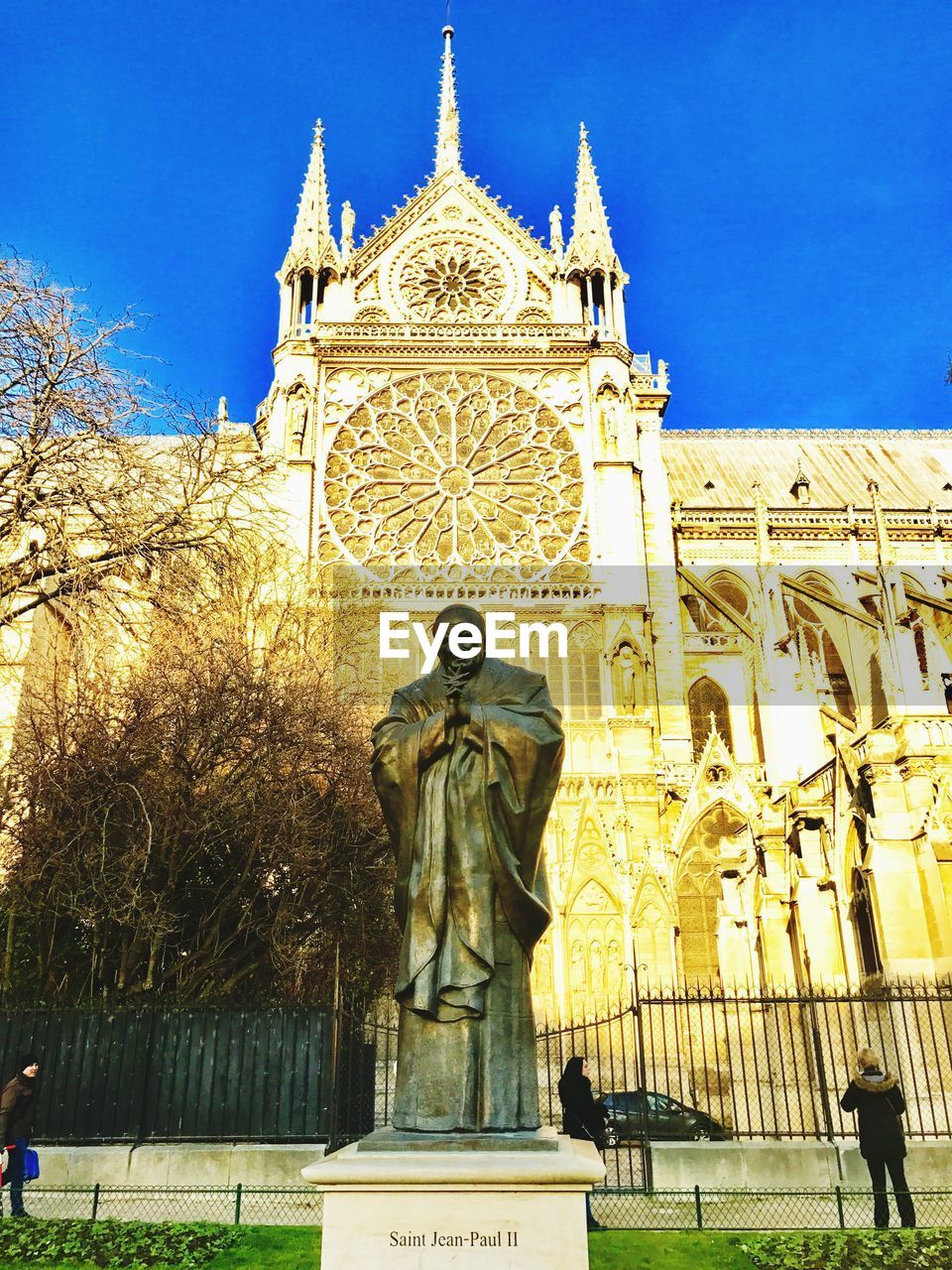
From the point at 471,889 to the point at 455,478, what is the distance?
79.8ft

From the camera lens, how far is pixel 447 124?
120ft

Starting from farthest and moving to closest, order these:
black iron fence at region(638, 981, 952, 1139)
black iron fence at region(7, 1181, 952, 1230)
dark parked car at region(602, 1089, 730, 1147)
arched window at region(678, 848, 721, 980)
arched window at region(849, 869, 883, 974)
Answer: arched window at region(678, 848, 721, 980), arched window at region(849, 869, 883, 974), dark parked car at region(602, 1089, 730, 1147), black iron fence at region(638, 981, 952, 1139), black iron fence at region(7, 1181, 952, 1230)

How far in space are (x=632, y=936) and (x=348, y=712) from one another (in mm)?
7968

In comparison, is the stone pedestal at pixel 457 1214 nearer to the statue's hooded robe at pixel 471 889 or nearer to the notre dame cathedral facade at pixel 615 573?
the statue's hooded robe at pixel 471 889

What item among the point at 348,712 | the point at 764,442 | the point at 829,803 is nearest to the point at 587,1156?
→ the point at 348,712

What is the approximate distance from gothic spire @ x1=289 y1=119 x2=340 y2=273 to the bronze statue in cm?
2784

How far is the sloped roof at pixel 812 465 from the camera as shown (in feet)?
124

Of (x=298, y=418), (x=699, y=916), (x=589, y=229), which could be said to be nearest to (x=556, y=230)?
(x=589, y=229)

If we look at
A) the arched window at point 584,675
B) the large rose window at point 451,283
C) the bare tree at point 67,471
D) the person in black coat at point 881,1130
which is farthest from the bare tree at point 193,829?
the large rose window at point 451,283

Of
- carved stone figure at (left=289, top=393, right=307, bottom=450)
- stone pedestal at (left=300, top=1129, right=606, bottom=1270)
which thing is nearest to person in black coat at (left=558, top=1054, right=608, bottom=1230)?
stone pedestal at (left=300, top=1129, right=606, bottom=1270)

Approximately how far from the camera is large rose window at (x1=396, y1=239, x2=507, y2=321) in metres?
31.0

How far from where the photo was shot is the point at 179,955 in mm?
14852

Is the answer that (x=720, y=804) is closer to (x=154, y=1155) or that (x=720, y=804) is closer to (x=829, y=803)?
(x=829, y=803)

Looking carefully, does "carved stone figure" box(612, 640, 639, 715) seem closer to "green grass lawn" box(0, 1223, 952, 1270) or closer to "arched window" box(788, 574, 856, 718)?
"arched window" box(788, 574, 856, 718)
